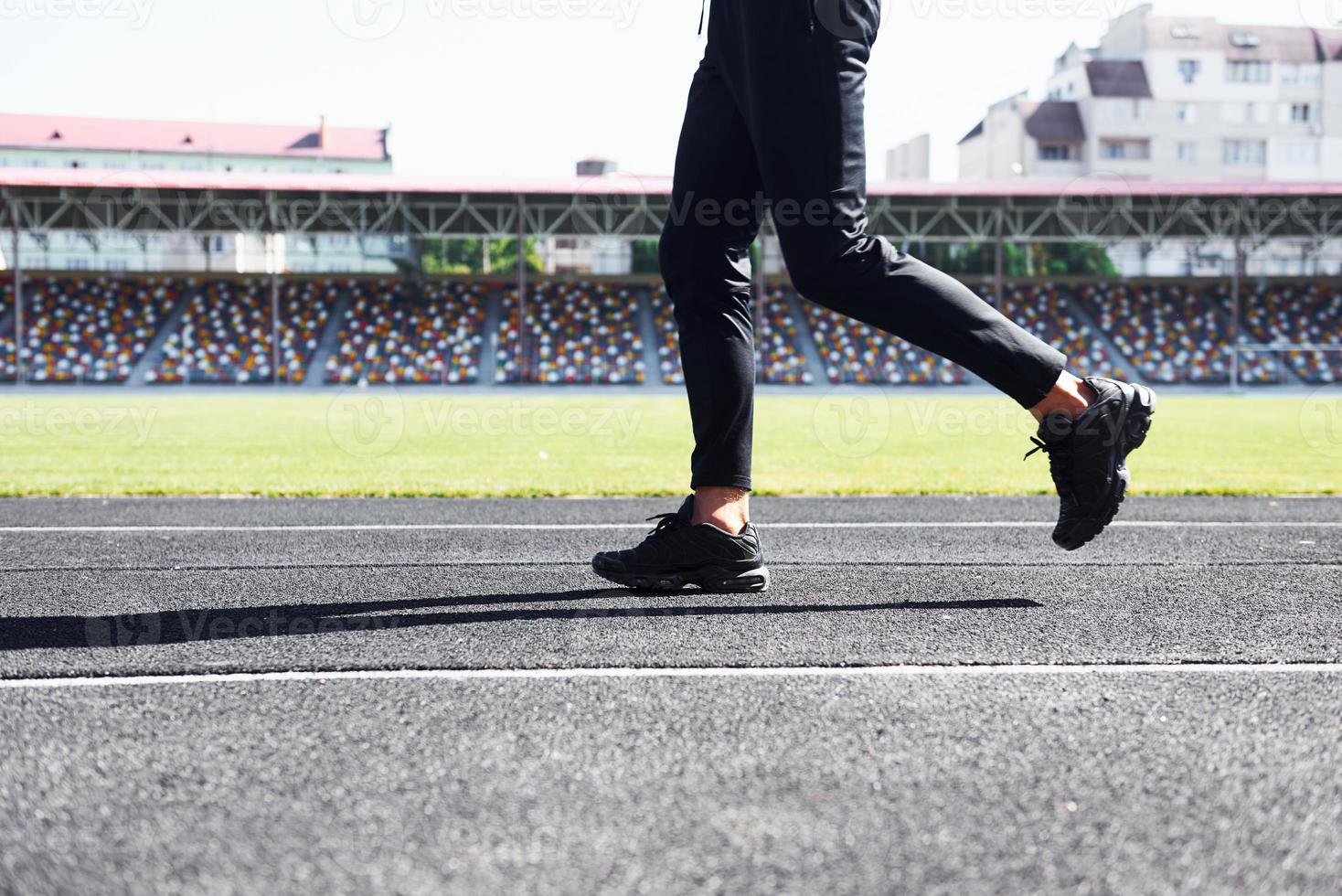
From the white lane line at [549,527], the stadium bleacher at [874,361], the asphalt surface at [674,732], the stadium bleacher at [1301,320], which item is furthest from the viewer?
the stadium bleacher at [1301,320]

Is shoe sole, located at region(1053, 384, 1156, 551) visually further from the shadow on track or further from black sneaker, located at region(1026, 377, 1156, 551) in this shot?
the shadow on track

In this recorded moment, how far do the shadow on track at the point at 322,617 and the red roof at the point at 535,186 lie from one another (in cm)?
2880

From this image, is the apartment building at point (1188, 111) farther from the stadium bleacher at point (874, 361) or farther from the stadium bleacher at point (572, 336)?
the stadium bleacher at point (572, 336)

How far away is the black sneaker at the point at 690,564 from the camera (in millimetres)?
2539

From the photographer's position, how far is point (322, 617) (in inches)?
87.3

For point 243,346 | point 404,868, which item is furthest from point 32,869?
point 243,346

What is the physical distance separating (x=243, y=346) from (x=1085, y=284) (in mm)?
27586

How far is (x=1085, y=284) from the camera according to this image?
127ft

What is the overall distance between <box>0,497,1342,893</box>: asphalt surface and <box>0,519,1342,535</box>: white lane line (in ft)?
3.44

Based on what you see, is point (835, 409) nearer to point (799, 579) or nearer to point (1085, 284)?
point (799, 579)

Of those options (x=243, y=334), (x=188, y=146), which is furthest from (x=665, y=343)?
(x=188, y=146)

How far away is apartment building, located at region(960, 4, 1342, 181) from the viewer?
61.3m

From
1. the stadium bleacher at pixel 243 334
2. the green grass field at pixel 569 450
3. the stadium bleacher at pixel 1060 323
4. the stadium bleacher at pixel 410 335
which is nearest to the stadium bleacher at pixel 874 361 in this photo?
the stadium bleacher at pixel 1060 323

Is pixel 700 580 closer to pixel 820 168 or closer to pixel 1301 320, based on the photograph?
pixel 820 168
